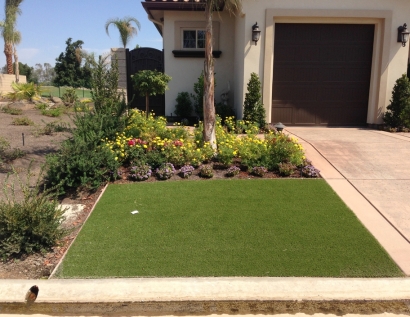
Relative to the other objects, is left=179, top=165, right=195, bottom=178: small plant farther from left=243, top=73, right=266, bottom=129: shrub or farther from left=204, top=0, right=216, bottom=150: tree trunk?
left=243, top=73, right=266, bottom=129: shrub

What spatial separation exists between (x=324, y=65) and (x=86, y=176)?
8.50 metres

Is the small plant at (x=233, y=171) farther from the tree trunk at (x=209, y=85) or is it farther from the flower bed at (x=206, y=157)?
the tree trunk at (x=209, y=85)

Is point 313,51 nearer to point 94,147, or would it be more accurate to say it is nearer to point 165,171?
point 165,171

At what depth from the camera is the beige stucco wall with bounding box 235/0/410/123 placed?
11625mm

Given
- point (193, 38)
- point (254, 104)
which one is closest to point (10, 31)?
point (193, 38)

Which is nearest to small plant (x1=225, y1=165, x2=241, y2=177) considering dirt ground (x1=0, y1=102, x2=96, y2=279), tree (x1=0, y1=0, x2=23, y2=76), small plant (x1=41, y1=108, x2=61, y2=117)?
dirt ground (x1=0, y1=102, x2=96, y2=279)

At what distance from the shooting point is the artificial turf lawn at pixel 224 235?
4523 mm

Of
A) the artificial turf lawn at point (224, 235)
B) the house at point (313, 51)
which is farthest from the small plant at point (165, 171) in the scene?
the house at point (313, 51)

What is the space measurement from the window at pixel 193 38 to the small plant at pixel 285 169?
723 centimetres

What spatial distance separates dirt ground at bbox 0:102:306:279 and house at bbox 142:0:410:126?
5.11 meters

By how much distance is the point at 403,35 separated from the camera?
11.5 m

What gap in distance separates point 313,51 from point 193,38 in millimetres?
3998

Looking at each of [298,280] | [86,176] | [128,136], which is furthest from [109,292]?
[128,136]

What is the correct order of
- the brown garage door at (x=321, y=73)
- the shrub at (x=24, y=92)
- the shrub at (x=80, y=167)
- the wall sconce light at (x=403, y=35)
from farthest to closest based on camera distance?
the shrub at (x=24, y=92) < the brown garage door at (x=321, y=73) < the wall sconce light at (x=403, y=35) < the shrub at (x=80, y=167)
